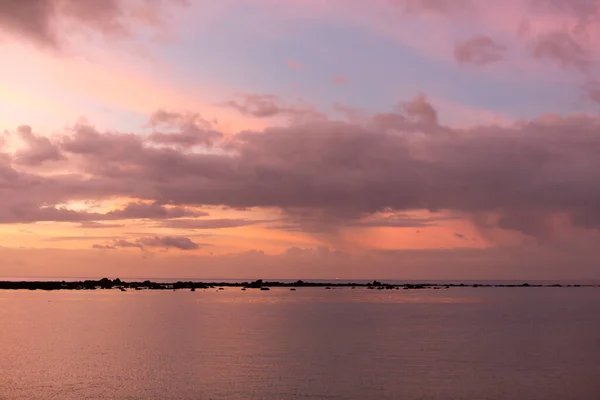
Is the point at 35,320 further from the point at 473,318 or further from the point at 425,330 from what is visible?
the point at 473,318

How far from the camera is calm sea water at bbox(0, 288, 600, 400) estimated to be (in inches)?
1628

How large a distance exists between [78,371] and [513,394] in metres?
32.9

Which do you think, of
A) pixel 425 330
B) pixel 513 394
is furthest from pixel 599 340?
pixel 513 394

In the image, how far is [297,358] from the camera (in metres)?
55.2

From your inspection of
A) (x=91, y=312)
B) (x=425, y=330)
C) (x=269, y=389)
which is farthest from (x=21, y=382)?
(x=91, y=312)

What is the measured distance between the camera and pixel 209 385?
42500 millimetres

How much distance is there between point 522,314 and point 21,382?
91.9 m

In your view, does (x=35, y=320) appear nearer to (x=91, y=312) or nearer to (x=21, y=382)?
(x=91, y=312)

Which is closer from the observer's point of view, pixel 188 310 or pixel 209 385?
pixel 209 385

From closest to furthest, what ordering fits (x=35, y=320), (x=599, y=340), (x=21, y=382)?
(x=21, y=382), (x=599, y=340), (x=35, y=320)

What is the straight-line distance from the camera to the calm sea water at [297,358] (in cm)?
4134

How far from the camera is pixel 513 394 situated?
40.5 metres

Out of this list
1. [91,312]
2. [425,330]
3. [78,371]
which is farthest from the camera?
[91,312]

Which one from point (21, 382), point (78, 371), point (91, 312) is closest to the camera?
point (21, 382)
